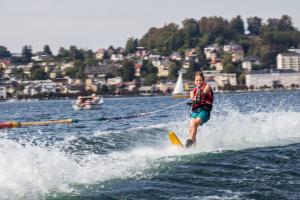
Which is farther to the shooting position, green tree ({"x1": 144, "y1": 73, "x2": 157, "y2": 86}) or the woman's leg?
green tree ({"x1": 144, "y1": 73, "x2": 157, "y2": 86})

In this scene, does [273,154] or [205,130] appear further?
[205,130]

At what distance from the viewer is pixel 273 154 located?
13.7 meters

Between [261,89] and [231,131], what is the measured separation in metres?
162

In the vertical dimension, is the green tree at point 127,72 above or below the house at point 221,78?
above

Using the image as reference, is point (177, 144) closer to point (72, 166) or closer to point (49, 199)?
point (72, 166)

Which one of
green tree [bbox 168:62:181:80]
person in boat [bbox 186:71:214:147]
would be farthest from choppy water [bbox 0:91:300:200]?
green tree [bbox 168:62:181:80]

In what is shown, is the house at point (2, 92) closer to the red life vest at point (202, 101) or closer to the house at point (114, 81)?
the house at point (114, 81)

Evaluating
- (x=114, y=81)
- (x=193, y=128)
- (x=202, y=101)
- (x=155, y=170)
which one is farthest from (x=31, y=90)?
(x=155, y=170)

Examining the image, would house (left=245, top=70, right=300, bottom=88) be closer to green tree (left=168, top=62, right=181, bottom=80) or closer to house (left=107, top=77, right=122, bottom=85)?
green tree (left=168, top=62, right=181, bottom=80)

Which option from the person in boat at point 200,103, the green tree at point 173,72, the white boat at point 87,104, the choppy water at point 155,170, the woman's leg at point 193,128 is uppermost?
the person in boat at point 200,103

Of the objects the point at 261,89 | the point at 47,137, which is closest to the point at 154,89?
the point at 261,89

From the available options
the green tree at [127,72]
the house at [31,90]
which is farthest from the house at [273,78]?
the house at [31,90]

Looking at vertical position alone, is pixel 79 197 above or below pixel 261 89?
above

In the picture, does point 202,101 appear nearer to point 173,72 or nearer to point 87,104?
point 87,104
